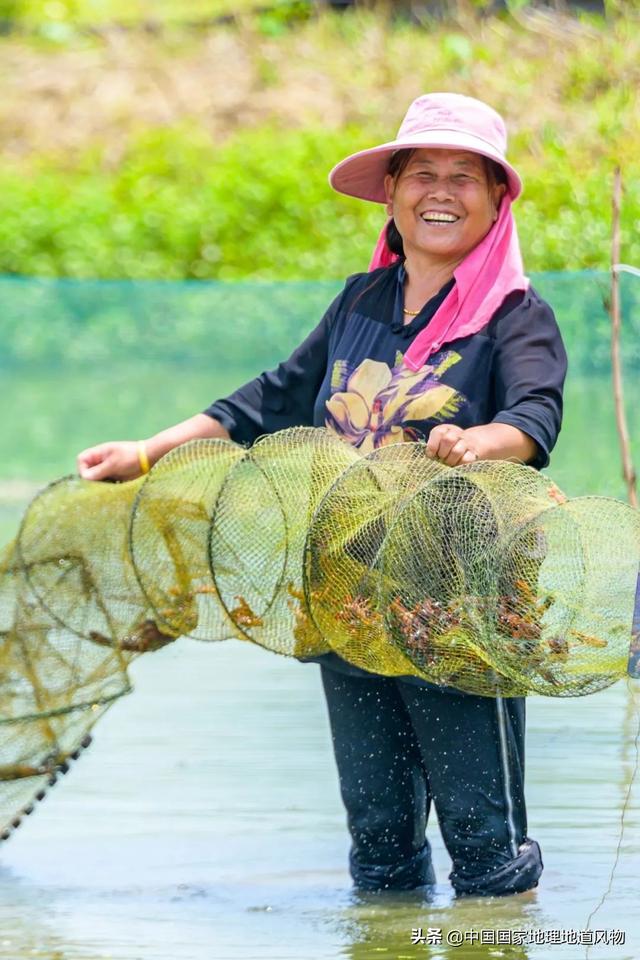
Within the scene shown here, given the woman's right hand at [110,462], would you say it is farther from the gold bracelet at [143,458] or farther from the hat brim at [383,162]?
the hat brim at [383,162]

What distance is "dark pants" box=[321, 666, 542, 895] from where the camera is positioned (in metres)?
3.59

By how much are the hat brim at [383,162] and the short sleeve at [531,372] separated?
1.02ft

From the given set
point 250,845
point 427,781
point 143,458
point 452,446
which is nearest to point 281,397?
point 143,458

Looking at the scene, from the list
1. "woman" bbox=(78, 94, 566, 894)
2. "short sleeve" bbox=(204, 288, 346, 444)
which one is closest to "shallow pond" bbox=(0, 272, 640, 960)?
"woman" bbox=(78, 94, 566, 894)

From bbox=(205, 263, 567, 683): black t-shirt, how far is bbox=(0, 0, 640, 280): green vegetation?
6.88 meters

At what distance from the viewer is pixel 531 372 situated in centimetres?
347

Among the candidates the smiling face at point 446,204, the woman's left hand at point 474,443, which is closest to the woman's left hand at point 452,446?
the woman's left hand at point 474,443

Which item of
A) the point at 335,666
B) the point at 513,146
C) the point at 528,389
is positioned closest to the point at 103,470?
the point at 335,666

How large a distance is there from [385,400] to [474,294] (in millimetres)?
297

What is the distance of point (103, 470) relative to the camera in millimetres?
3918

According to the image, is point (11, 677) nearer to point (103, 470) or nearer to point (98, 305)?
point (103, 470)

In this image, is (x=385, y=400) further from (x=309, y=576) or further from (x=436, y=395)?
(x=309, y=576)

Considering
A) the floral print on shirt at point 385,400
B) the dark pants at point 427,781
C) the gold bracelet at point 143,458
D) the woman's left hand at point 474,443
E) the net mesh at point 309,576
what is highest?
the floral print on shirt at point 385,400

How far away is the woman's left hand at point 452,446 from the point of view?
336 centimetres
